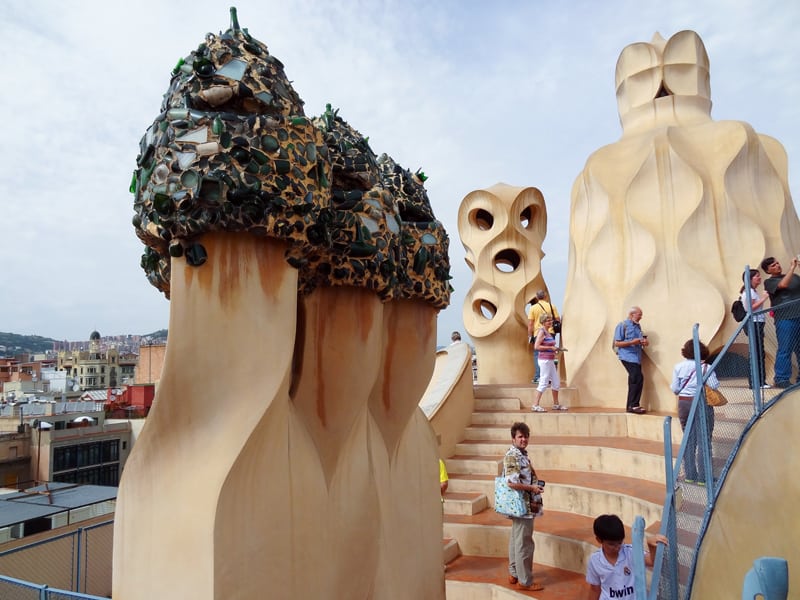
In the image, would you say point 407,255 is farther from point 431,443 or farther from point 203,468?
point 203,468

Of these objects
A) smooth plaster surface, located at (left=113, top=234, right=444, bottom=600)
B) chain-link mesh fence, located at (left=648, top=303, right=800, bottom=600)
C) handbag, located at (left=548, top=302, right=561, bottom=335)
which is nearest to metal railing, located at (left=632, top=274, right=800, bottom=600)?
chain-link mesh fence, located at (left=648, top=303, right=800, bottom=600)

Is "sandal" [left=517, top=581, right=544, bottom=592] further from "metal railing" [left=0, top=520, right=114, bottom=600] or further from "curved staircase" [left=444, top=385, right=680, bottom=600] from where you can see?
"metal railing" [left=0, top=520, right=114, bottom=600]

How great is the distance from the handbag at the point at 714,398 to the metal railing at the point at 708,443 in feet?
0.36

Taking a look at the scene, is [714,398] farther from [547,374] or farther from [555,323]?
[555,323]

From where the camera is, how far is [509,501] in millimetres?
4465

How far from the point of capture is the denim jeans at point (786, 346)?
185 inches

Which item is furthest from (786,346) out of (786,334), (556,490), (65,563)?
(65,563)

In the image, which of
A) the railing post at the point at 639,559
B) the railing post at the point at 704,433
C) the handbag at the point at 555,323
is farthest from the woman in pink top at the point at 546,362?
the railing post at the point at 639,559

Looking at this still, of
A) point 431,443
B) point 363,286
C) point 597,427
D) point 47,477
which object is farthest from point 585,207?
point 47,477

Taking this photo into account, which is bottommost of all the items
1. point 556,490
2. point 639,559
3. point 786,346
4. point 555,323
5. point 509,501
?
point 556,490

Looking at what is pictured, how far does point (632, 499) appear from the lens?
17.3ft

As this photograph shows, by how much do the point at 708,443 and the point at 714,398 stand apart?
47 centimetres

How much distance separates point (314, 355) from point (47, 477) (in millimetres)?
23738

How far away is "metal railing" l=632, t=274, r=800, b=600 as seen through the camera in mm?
3514
